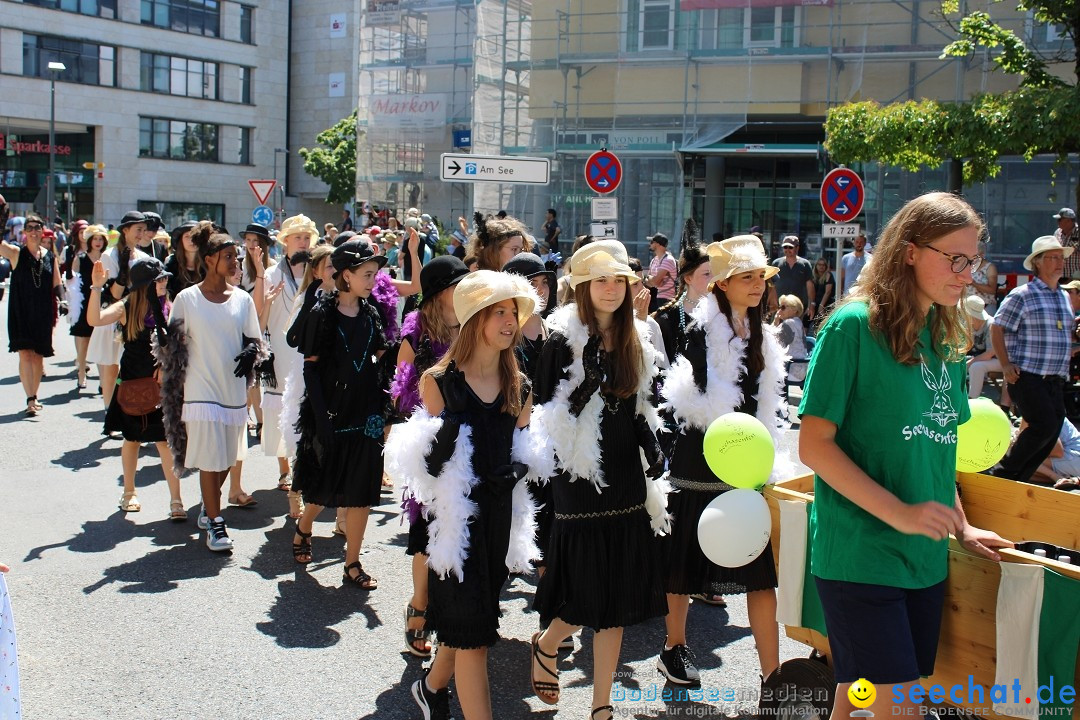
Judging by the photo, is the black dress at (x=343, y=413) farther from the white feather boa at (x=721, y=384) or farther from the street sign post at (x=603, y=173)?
the street sign post at (x=603, y=173)

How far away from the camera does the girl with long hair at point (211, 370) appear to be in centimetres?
662

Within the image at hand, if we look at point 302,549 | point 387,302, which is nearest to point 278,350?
point 387,302

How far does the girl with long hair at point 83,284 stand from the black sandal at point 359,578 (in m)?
6.64

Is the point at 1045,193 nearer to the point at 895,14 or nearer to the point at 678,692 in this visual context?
the point at 895,14

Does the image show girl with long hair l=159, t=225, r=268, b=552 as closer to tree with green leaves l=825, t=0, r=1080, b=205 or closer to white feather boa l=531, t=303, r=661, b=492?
white feather boa l=531, t=303, r=661, b=492

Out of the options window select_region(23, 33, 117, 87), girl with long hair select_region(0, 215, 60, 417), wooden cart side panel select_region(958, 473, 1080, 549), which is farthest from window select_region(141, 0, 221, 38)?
wooden cart side panel select_region(958, 473, 1080, 549)

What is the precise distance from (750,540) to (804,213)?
21172mm

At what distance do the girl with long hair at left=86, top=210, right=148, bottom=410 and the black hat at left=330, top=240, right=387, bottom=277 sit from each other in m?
2.34

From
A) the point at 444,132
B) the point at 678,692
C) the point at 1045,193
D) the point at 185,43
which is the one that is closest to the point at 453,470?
the point at 678,692

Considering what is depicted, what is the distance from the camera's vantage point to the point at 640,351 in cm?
433

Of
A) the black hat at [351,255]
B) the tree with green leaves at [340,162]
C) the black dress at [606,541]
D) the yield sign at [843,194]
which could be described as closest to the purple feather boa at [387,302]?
the black hat at [351,255]

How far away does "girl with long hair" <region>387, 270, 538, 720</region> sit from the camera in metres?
3.87

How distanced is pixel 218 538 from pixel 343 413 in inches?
54.8

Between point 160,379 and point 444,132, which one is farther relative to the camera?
point 444,132
